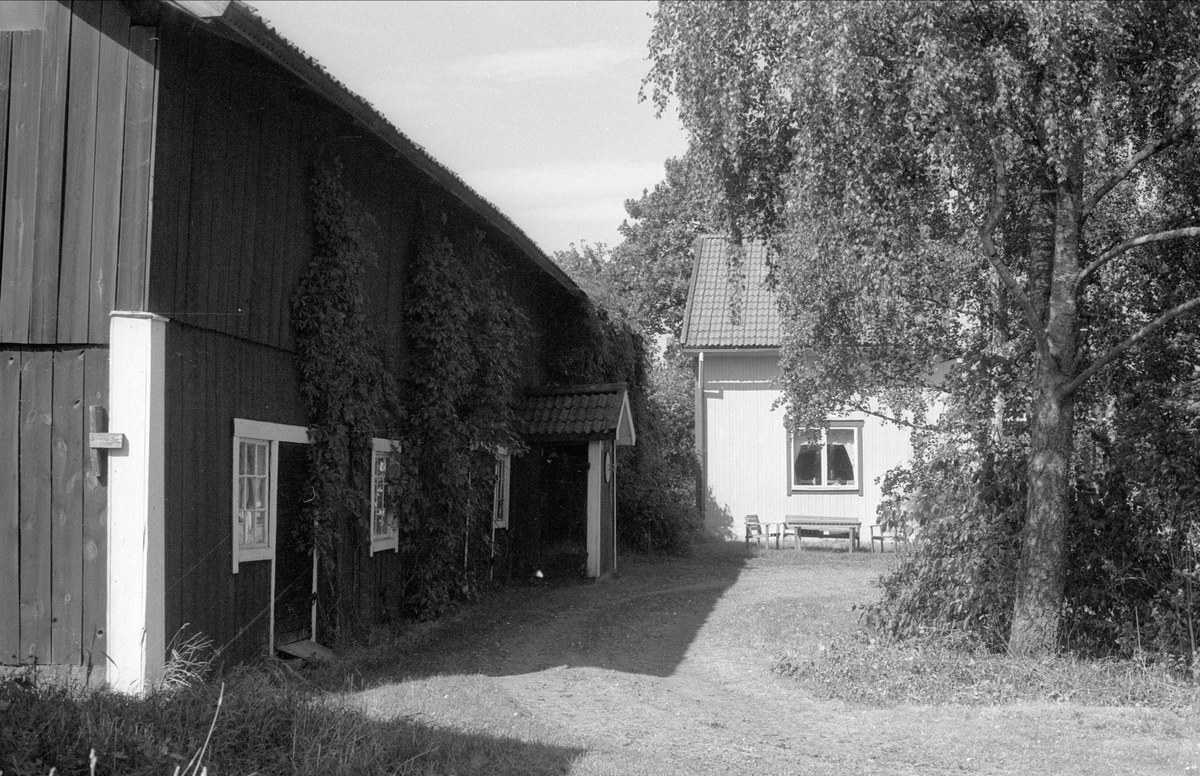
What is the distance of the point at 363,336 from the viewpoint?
11352mm

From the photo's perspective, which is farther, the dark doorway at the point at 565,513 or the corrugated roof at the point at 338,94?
the dark doorway at the point at 565,513

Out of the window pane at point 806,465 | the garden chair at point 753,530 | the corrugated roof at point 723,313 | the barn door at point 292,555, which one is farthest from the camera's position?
the corrugated roof at point 723,313

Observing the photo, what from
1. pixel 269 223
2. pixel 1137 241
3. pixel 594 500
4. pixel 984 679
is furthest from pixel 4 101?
pixel 594 500

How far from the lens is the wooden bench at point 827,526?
22.2 meters

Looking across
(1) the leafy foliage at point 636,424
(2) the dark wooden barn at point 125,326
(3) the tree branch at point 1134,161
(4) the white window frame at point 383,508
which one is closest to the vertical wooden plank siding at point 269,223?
(2) the dark wooden barn at point 125,326

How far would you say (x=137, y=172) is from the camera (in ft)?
26.5

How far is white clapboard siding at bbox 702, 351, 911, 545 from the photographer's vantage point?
76.2 feet

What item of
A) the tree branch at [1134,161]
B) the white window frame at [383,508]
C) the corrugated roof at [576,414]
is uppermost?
the tree branch at [1134,161]

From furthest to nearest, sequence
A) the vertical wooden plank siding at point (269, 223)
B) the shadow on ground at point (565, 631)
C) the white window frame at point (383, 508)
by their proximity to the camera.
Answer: the white window frame at point (383, 508)
the shadow on ground at point (565, 631)
the vertical wooden plank siding at point (269, 223)

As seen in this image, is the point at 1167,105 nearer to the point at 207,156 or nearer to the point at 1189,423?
the point at 1189,423

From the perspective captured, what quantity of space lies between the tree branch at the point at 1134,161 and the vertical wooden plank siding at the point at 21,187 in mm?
8902

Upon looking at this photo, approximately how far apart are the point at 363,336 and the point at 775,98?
4.61 meters

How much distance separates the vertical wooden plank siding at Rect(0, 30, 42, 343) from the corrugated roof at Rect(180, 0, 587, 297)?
1328 mm

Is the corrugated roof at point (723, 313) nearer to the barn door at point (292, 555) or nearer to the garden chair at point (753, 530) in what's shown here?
the garden chair at point (753, 530)
